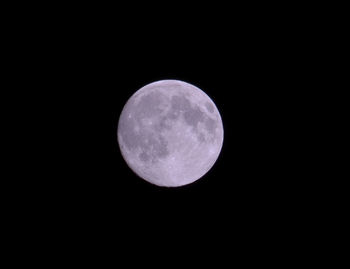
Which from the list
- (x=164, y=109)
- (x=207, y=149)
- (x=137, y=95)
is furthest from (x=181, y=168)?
(x=137, y=95)

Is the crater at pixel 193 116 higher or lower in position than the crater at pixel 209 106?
lower

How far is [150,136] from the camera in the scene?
4.53 metres

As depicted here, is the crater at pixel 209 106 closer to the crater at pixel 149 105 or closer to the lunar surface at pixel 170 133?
the lunar surface at pixel 170 133

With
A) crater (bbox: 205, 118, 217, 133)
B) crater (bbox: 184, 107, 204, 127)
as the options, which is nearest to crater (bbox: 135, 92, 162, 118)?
crater (bbox: 184, 107, 204, 127)

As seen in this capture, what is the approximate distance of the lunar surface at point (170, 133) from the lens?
4.52 m

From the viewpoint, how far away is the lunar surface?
4523 millimetres

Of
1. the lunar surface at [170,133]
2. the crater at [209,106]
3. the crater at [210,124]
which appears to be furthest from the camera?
the crater at [209,106]

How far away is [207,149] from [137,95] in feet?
3.39

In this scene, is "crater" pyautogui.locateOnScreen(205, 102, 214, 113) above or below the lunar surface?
above

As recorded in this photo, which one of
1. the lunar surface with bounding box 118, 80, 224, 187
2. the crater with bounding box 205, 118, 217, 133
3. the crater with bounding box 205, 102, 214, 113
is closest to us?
the lunar surface with bounding box 118, 80, 224, 187

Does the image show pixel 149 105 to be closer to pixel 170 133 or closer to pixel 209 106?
pixel 170 133

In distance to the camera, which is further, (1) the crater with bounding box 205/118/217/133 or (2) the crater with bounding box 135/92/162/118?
(1) the crater with bounding box 205/118/217/133

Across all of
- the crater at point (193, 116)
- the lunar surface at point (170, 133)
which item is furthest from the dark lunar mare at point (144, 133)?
the crater at point (193, 116)

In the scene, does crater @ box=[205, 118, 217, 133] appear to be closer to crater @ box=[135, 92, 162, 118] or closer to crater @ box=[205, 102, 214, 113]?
crater @ box=[205, 102, 214, 113]
